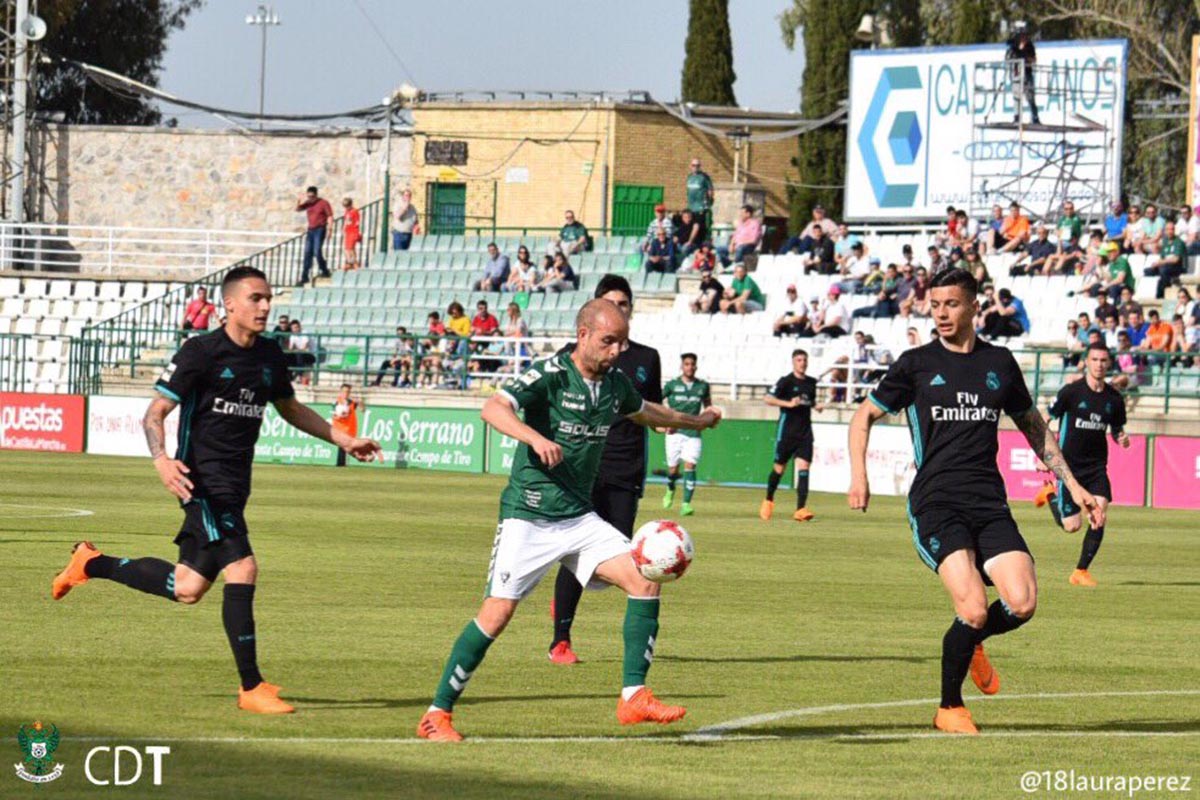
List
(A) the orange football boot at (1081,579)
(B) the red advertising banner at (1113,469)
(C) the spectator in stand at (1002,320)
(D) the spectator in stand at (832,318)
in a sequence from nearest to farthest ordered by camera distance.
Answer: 1. (A) the orange football boot at (1081,579)
2. (B) the red advertising banner at (1113,469)
3. (C) the spectator in stand at (1002,320)
4. (D) the spectator in stand at (832,318)

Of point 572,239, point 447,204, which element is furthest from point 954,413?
point 447,204

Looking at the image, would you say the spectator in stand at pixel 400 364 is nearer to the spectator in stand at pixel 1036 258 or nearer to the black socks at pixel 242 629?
the spectator in stand at pixel 1036 258

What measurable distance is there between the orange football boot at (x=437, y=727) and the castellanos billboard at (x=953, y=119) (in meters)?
37.5

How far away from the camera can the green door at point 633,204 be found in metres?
57.2

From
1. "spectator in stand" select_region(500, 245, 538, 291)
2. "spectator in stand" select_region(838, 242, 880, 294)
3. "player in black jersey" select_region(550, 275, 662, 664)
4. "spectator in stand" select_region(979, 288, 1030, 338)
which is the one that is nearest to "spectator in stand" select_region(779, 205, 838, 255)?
"spectator in stand" select_region(838, 242, 880, 294)

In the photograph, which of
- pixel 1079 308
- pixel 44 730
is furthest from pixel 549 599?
pixel 1079 308

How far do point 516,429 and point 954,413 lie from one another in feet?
7.55

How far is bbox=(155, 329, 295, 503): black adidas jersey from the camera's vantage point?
10.4 m

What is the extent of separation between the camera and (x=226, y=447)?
10.5m

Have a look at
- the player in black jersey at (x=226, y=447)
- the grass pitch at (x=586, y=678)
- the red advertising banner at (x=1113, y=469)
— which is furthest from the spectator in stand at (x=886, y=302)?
the player in black jersey at (x=226, y=447)

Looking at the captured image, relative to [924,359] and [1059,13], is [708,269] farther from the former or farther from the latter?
[924,359]

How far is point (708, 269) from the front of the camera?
147 ft

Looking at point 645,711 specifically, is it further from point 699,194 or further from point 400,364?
point 699,194

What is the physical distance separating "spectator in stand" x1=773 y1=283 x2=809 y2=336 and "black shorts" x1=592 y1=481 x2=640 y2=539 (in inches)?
1060
